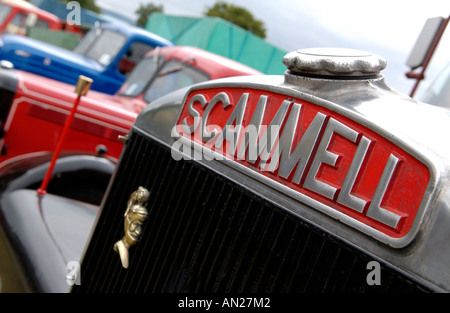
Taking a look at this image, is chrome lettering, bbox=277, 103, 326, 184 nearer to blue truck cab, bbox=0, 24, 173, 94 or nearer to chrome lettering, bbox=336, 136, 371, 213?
chrome lettering, bbox=336, 136, 371, 213

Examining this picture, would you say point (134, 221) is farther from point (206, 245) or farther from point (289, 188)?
Result: point (289, 188)

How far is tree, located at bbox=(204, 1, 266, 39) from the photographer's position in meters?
42.6

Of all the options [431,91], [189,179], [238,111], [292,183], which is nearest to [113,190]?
[189,179]

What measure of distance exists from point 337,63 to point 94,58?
581 centimetres

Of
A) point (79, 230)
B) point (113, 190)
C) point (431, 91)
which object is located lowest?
point (79, 230)

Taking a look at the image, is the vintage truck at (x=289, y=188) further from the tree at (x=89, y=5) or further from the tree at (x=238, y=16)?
the tree at (x=238, y=16)

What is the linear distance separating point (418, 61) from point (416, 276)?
1509 millimetres

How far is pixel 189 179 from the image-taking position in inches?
58.4

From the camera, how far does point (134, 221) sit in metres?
1.64

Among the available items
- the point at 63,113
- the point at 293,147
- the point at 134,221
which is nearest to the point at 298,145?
the point at 293,147

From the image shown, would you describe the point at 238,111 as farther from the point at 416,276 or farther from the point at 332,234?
the point at 416,276

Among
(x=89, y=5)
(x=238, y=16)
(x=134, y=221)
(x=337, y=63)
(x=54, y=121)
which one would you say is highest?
(x=238, y=16)

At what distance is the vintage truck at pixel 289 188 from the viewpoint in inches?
38.8

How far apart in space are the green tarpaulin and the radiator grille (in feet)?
37.1
